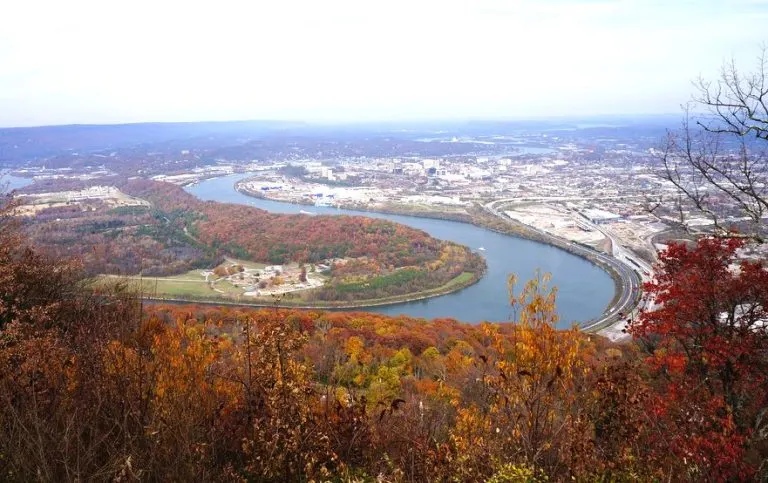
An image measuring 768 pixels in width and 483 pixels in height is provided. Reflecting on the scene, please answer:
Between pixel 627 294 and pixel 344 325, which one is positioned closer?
pixel 344 325

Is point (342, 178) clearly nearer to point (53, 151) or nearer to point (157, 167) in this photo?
point (157, 167)

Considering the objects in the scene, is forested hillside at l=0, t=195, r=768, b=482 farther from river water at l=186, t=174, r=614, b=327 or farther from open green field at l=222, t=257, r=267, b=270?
open green field at l=222, t=257, r=267, b=270

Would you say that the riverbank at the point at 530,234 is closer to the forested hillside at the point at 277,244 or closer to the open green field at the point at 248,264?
the forested hillside at the point at 277,244

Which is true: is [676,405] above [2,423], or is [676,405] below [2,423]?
below

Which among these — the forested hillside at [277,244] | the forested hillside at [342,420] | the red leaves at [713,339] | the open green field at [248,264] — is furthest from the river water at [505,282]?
the forested hillside at [342,420]

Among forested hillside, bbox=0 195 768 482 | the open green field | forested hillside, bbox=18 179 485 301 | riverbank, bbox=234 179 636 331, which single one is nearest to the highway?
riverbank, bbox=234 179 636 331

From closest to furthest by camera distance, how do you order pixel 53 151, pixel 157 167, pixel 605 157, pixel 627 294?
pixel 627 294
pixel 157 167
pixel 605 157
pixel 53 151

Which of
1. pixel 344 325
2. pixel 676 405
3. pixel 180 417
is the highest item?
pixel 180 417

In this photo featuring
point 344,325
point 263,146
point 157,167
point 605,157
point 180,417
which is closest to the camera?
point 180,417

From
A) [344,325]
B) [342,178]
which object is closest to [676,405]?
[344,325]
